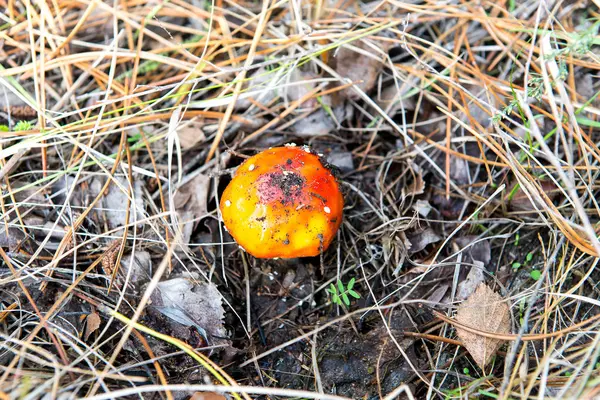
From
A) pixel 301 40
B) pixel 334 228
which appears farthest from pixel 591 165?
pixel 301 40

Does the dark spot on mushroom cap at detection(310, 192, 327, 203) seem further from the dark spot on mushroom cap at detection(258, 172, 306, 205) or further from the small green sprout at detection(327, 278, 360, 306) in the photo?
the small green sprout at detection(327, 278, 360, 306)

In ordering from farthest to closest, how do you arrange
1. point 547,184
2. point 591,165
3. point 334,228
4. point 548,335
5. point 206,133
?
point 206,133, point 547,184, point 591,165, point 334,228, point 548,335

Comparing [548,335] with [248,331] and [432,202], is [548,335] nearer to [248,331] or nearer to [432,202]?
[432,202]

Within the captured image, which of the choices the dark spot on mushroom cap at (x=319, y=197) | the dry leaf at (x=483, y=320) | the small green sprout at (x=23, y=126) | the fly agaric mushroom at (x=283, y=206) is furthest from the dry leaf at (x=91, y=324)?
the dry leaf at (x=483, y=320)

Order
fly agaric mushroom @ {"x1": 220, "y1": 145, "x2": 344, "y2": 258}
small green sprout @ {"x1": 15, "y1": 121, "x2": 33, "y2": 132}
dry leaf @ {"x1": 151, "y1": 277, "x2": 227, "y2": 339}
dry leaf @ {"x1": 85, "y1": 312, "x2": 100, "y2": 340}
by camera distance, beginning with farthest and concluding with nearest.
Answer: small green sprout @ {"x1": 15, "y1": 121, "x2": 33, "y2": 132}, dry leaf @ {"x1": 151, "y1": 277, "x2": 227, "y2": 339}, dry leaf @ {"x1": 85, "y1": 312, "x2": 100, "y2": 340}, fly agaric mushroom @ {"x1": 220, "y1": 145, "x2": 344, "y2": 258}

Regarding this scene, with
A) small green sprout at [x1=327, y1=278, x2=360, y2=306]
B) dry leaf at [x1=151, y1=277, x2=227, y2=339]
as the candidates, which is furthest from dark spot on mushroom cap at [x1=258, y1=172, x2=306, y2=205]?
dry leaf at [x1=151, y1=277, x2=227, y2=339]

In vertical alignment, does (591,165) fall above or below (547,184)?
above

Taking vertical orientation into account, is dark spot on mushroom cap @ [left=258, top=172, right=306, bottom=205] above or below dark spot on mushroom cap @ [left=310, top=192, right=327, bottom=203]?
above

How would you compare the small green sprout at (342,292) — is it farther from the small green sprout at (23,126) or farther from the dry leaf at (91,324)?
the small green sprout at (23,126)
